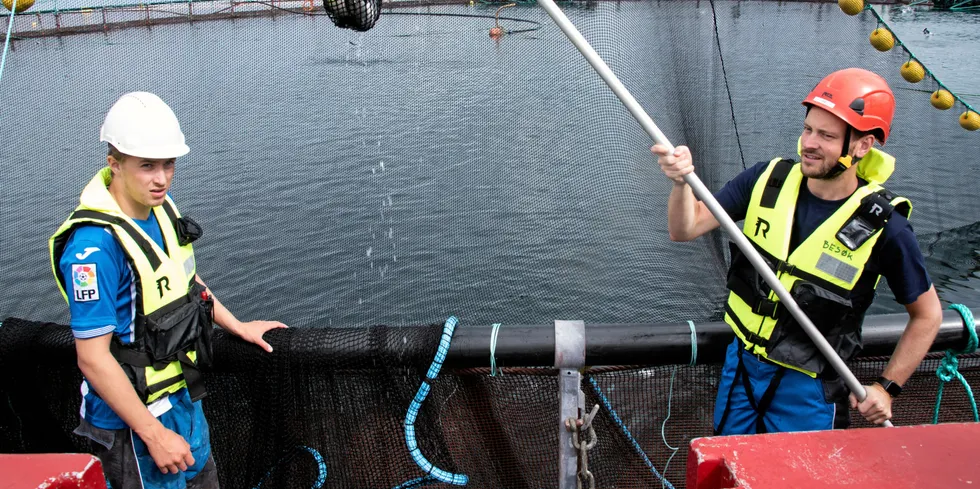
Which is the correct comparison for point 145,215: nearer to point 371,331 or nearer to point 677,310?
point 371,331

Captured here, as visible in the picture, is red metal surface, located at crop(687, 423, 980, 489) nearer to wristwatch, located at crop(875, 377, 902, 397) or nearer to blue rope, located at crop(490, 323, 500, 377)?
wristwatch, located at crop(875, 377, 902, 397)

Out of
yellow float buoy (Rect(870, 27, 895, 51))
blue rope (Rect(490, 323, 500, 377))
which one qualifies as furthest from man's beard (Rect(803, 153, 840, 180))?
yellow float buoy (Rect(870, 27, 895, 51))

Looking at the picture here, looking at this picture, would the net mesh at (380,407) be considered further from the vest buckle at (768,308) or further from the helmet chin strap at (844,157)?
the helmet chin strap at (844,157)

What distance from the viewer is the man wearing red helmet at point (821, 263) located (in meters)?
2.77

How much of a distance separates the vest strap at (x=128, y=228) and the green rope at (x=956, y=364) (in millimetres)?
3158

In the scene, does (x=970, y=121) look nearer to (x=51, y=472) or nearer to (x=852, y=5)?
(x=852, y=5)

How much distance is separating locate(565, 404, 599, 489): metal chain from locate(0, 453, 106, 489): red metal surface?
161 cm

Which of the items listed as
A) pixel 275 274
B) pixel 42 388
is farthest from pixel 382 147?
pixel 42 388

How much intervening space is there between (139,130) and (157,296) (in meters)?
0.60

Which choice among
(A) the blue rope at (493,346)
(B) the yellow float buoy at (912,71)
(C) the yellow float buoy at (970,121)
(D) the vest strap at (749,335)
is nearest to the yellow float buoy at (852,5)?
(B) the yellow float buoy at (912,71)

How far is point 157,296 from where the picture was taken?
8.91 ft

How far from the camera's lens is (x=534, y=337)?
2.96 meters

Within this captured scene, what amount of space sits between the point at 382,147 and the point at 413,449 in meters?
9.95

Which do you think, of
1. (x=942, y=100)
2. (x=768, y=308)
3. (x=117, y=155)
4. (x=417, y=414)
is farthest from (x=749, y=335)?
(x=942, y=100)
